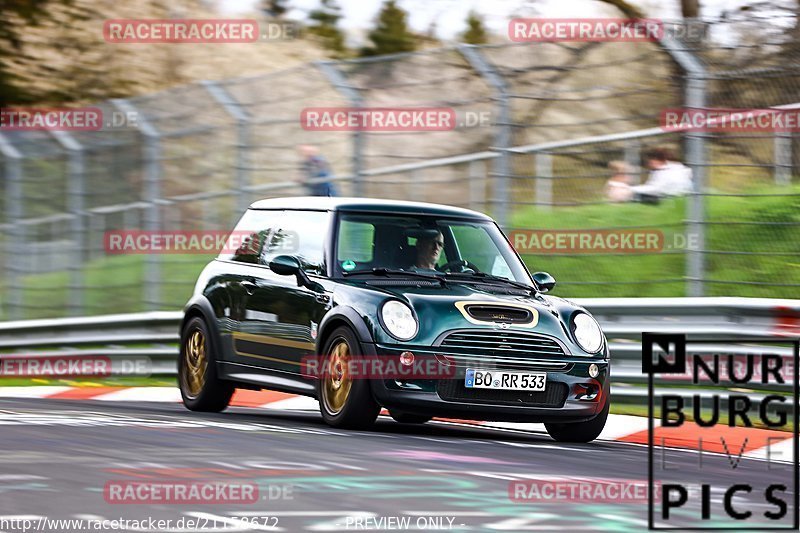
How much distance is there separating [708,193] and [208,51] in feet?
90.5

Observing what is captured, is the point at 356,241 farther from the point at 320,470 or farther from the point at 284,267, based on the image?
the point at 320,470

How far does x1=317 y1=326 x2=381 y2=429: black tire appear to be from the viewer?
10.1 meters

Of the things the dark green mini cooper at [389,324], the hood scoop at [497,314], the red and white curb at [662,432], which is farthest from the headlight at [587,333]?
the red and white curb at [662,432]

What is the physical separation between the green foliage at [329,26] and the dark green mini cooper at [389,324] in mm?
23435

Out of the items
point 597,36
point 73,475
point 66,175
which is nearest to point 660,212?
point 597,36

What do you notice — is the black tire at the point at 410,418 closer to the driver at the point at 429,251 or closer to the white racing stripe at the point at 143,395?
the driver at the point at 429,251

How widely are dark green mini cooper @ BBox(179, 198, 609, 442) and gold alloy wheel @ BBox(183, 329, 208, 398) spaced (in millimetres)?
17

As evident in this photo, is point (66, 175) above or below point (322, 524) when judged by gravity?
above

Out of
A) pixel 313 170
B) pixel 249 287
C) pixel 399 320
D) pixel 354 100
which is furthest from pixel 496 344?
pixel 313 170

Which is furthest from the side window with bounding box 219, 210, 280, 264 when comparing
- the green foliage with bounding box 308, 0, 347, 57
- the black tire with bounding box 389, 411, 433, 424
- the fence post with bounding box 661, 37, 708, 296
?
the green foliage with bounding box 308, 0, 347, 57

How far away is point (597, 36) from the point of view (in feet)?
43.5

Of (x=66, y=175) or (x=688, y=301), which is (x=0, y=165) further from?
(x=688, y=301)

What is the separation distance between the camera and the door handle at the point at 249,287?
11695 millimetres

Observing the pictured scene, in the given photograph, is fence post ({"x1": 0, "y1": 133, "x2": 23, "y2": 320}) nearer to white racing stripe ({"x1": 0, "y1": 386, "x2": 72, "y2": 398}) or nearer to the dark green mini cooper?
white racing stripe ({"x1": 0, "y1": 386, "x2": 72, "y2": 398})
